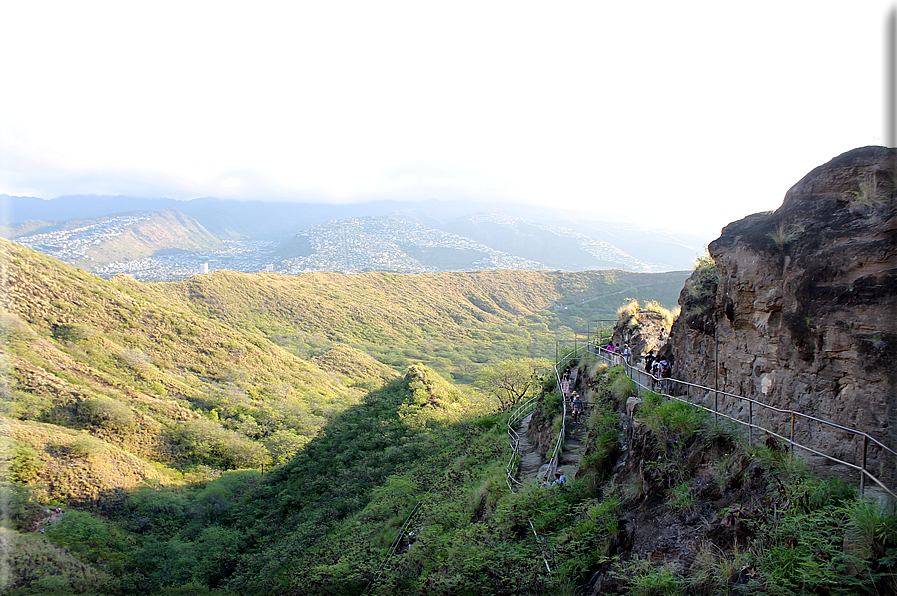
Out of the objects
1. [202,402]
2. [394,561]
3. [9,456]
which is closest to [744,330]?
[394,561]

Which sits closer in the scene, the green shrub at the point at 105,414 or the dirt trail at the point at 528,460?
the dirt trail at the point at 528,460

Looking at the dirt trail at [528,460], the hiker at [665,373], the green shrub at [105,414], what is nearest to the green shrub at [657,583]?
the hiker at [665,373]

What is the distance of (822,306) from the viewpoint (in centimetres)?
610

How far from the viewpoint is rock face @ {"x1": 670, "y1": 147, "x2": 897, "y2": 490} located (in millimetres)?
5508

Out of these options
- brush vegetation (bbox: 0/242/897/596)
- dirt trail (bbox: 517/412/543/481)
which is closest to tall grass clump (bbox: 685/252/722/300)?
brush vegetation (bbox: 0/242/897/596)

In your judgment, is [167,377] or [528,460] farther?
[167,377]

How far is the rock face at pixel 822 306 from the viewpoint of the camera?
551cm

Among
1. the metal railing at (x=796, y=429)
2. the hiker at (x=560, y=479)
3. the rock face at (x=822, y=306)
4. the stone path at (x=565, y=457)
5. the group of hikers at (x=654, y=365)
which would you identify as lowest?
the stone path at (x=565, y=457)

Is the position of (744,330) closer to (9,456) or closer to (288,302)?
(9,456)

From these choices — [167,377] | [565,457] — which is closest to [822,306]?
[565,457]

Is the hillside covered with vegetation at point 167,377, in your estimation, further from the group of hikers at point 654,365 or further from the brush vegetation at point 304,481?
the group of hikers at point 654,365

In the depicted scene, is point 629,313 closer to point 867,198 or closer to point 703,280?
point 703,280

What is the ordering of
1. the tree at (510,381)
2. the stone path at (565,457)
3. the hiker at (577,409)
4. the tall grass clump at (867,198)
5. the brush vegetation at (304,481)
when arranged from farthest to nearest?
the tree at (510,381), the hiker at (577,409), the stone path at (565,457), the tall grass clump at (867,198), the brush vegetation at (304,481)

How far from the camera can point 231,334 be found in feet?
208
